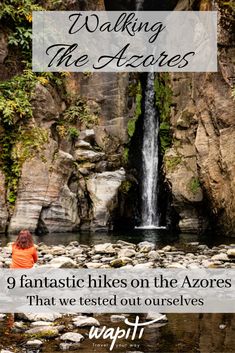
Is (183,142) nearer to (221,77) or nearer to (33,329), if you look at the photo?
(221,77)

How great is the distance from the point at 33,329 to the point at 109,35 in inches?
891

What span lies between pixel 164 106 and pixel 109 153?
4.07 metres

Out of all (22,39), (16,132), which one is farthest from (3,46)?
(16,132)

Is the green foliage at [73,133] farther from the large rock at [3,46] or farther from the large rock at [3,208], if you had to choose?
the large rock at [3,46]

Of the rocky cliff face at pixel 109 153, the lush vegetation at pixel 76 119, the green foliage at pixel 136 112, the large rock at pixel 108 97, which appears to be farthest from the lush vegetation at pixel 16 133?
the green foliage at pixel 136 112

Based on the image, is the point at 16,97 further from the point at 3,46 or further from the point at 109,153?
the point at 109,153

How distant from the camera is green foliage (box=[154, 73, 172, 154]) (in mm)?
25688

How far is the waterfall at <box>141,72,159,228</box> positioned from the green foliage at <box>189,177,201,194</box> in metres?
3.76

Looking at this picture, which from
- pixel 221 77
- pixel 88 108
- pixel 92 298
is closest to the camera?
pixel 92 298

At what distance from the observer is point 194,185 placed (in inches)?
875

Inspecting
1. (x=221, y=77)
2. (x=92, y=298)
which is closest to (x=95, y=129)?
(x=221, y=77)

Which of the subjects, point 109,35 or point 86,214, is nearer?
point 86,214

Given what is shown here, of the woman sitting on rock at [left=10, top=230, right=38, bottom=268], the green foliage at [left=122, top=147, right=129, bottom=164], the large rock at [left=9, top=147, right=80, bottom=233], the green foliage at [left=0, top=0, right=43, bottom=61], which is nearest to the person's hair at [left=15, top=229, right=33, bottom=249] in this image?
the woman sitting on rock at [left=10, top=230, right=38, bottom=268]

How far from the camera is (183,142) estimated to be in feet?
76.7
